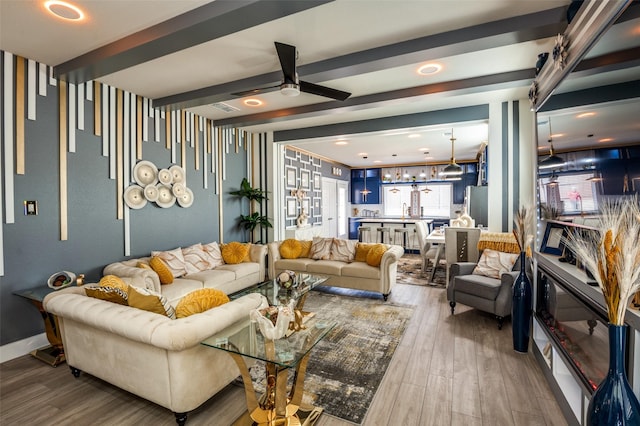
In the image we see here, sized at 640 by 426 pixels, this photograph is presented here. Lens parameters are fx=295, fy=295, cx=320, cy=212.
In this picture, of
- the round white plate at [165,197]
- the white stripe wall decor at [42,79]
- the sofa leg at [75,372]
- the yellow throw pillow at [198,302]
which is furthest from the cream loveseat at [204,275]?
the white stripe wall decor at [42,79]

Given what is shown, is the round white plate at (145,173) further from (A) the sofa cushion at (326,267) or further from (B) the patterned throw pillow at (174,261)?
(A) the sofa cushion at (326,267)

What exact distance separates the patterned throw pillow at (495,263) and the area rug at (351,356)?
105cm

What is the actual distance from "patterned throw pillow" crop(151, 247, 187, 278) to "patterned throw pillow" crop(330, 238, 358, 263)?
91.0 inches

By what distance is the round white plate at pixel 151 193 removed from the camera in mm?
4125

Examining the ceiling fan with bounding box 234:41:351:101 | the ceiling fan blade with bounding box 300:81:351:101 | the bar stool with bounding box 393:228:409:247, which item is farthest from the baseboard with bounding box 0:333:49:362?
the bar stool with bounding box 393:228:409:247

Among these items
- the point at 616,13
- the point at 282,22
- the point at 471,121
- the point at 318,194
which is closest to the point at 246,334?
the point at 282,22

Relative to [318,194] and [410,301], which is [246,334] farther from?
[318,194]

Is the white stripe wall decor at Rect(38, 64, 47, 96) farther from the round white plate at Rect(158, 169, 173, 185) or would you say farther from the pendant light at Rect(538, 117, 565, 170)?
the pendant light at Rect(538, 117, 565, 170)

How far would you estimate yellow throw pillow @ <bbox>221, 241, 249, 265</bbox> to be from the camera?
4.84 metres

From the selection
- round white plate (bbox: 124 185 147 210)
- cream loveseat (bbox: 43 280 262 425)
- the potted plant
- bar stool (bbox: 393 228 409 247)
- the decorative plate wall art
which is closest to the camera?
cream loveseat (bbox: 43 280 262 425)

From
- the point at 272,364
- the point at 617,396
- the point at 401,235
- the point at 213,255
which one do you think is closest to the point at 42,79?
the point at 213,255

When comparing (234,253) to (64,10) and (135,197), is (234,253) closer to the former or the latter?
(135,197)

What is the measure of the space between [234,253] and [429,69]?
12.6 ft

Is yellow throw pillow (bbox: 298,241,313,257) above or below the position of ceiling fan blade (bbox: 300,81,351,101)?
below
